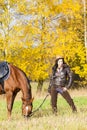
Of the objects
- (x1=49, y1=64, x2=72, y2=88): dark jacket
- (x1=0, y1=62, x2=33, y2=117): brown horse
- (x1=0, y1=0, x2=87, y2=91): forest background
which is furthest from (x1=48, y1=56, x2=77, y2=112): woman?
(x1=0, y1=0, x2=87, y2=91): forest background

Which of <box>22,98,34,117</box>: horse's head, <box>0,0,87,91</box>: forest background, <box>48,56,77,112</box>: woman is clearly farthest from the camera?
<box>0,0,87,91</box>: forest background

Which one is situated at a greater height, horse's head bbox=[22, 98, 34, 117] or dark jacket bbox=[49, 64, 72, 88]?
dark jacket bbox=[49, 64, 72, 88]

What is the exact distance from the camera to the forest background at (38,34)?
2067cm

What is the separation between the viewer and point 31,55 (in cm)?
2169

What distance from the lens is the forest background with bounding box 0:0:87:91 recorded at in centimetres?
2067

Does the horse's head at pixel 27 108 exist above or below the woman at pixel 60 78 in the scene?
below

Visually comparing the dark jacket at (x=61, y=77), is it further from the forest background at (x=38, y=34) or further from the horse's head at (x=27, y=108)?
the forest background at (x=38, y=34)

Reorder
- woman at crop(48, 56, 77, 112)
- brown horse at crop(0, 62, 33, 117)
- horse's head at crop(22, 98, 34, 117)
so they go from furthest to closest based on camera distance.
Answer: woman at crop(48, 56, 77, 112) → brown horse at crop(0, 62, 33, 117) → horse's head at crop(22, 98, 34, 117)

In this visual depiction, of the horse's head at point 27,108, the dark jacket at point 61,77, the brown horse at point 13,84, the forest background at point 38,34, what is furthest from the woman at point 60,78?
the forest background at point 38,34

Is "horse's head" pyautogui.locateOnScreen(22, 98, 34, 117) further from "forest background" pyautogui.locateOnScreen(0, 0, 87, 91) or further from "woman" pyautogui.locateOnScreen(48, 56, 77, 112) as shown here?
"forest background" pyautogui.locateOnScreen(0, 0, 87, 91)

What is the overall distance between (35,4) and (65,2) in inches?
75.3

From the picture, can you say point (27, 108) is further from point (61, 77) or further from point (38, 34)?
point (38, 34)

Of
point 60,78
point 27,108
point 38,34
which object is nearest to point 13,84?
point 27,108

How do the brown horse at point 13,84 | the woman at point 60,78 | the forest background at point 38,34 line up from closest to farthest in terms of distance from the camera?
the brown horse at point 13,84
the woman at point 60,78
the forest background at point 38,34
